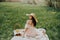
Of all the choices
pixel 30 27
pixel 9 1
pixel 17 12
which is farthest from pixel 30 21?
pixel 9 1

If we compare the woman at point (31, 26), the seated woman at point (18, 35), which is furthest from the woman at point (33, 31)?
the seated woman at point (18, 35)

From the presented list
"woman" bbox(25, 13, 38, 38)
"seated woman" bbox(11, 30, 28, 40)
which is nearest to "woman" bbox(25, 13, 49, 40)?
"woman" bbox(25, 13, 38, 38)

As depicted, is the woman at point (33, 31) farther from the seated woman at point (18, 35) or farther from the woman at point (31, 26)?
the seated woman at point (18, 35)

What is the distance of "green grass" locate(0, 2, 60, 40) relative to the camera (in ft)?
11.7

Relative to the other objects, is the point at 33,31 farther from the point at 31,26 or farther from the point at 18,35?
the point at 18,35

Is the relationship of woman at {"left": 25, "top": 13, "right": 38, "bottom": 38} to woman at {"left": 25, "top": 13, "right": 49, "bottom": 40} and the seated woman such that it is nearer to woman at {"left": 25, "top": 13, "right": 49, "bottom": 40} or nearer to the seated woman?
woman at {"left": 25, "top": 13, "right": 49, "bottom": 40}

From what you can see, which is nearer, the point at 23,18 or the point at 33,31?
the point at 33,31

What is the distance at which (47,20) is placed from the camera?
147 inches

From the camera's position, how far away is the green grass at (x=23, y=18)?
11.7ft

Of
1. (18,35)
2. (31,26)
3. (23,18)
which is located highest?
(23,18)

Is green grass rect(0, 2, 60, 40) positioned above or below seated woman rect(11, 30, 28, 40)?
above

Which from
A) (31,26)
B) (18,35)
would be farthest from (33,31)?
(18,35)

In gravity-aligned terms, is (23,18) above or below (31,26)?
above

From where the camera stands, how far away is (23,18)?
3674 millimetres
